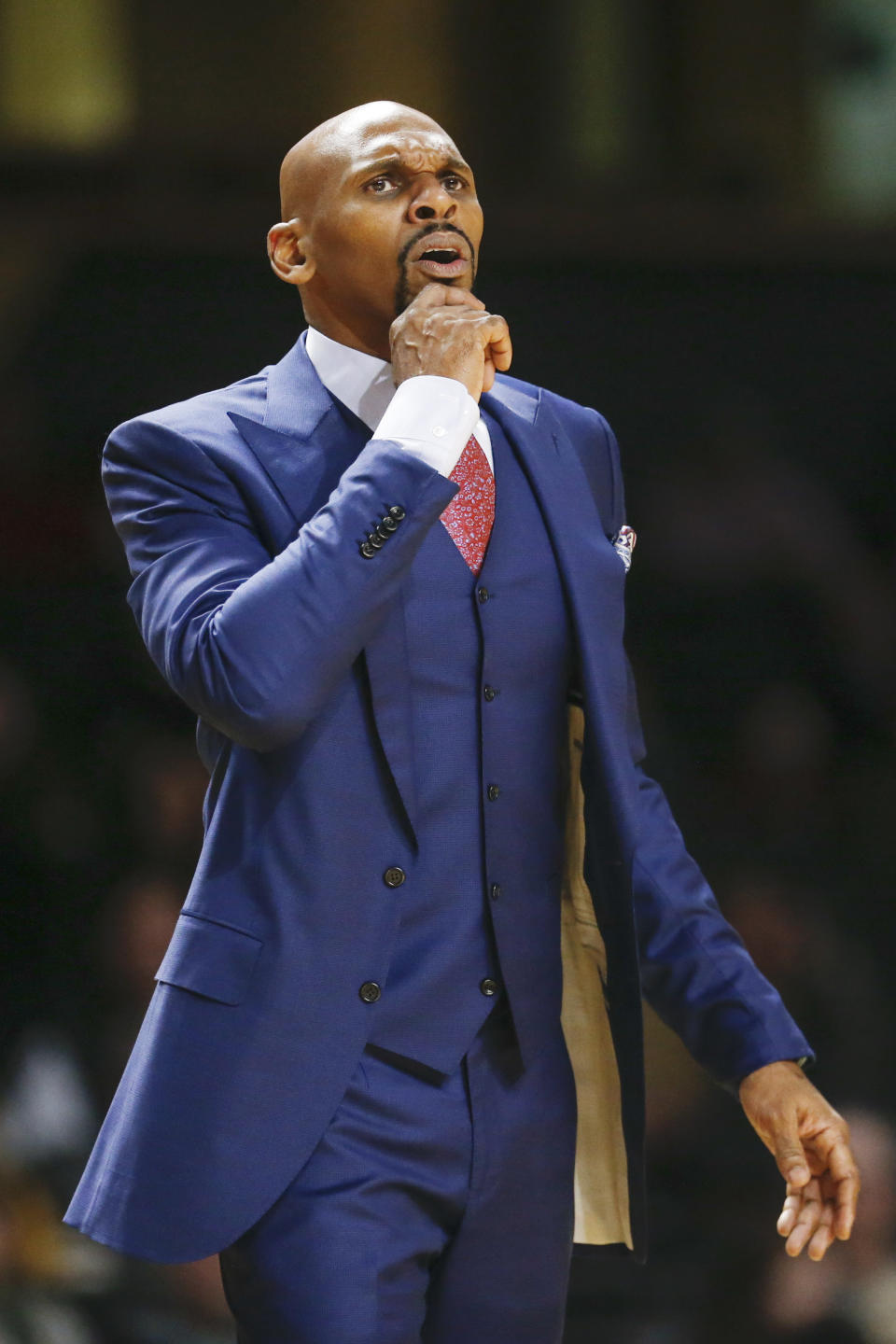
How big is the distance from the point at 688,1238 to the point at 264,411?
97.7 inches

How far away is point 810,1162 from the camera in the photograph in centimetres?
160

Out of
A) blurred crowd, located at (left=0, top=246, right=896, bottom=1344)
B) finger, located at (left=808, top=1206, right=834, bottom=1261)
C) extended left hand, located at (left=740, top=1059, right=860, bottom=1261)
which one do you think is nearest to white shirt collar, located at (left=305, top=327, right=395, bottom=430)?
extended left hand, located at (left=740, top=1059, right=860, bottom=1261)

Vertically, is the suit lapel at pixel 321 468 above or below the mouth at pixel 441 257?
below

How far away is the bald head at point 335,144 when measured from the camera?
5.28 ft

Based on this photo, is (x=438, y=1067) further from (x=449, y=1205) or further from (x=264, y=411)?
(x=264, y=411)

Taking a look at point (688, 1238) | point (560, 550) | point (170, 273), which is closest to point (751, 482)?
point (170, 273)

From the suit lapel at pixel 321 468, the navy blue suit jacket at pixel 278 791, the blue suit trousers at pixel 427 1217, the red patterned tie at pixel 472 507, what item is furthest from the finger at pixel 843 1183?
the red patterned tie at pixel 472 507

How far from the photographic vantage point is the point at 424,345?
59.1 inches

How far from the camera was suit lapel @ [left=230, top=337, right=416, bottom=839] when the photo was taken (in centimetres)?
149

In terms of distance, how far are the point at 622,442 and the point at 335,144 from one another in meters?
3.24

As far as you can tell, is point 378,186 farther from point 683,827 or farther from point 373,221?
point 683,827

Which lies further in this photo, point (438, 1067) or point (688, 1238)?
point (688, 1238)

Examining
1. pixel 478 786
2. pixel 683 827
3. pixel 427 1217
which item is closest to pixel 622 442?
pixel 683 827

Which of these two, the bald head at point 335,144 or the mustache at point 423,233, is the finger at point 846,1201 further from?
the bald head at point 335,144
